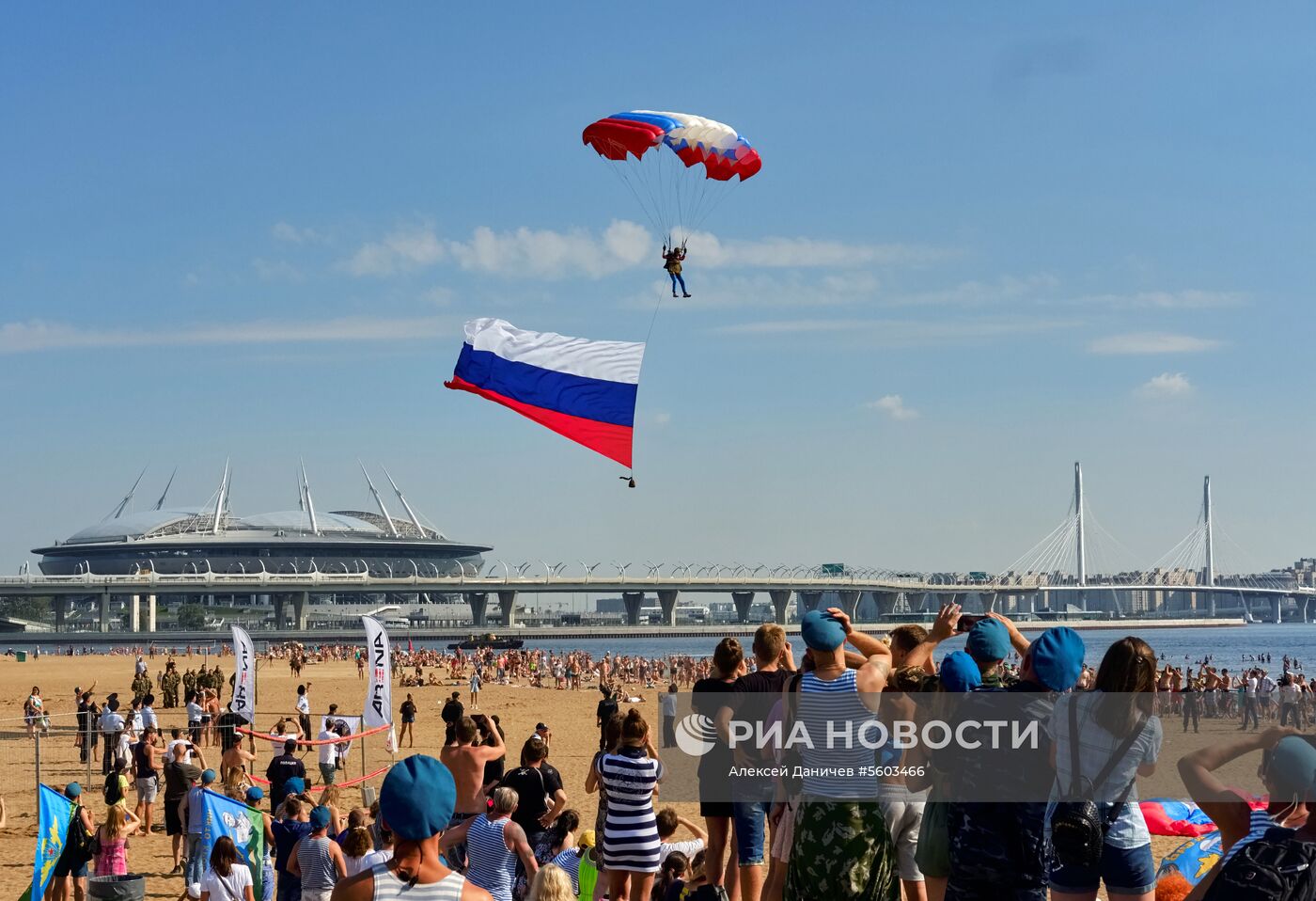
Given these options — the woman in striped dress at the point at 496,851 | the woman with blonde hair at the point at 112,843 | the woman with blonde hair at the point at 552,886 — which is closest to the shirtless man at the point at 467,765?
the woman in striped dress at the point at 496,851

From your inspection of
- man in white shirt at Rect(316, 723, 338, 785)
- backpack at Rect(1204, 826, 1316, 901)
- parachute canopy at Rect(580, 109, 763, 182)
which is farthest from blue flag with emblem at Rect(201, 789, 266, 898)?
parachute canopy at Rect(580, 109, 763, 182)

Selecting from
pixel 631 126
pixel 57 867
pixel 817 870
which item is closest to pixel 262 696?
pixel 631 126

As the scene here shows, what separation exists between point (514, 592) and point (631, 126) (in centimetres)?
10807

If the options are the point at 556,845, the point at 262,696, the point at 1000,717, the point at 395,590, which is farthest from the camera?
the point at 395,590

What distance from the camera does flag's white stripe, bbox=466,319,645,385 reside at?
53.8ft

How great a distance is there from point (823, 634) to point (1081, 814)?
1.24 m

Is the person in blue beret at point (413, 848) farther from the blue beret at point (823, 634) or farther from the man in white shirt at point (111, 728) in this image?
the man in white shirt at point (111, 728)

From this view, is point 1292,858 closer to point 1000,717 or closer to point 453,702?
point 1000,717

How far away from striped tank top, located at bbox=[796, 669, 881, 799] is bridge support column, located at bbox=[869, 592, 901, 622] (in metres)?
144

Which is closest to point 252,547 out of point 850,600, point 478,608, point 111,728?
point 478,608

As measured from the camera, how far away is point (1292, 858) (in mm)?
3355

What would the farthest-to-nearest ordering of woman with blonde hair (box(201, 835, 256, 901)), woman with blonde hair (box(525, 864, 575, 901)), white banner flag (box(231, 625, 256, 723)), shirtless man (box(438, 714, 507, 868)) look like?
1. white banner flag (box(231, 625, 256, 723))
2. woman with blonde hair (box(201, 835, 256, 901))
3. shirtless man (box(438, 714, 507, 868))
4. woman with blonde hair (box(525, 864, 575, 901))

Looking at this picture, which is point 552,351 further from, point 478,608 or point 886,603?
point 886,603

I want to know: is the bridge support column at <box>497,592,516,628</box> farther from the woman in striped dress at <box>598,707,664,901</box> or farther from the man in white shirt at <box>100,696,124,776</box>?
the woman in striped dress at <box>598,707,664,901</box>
